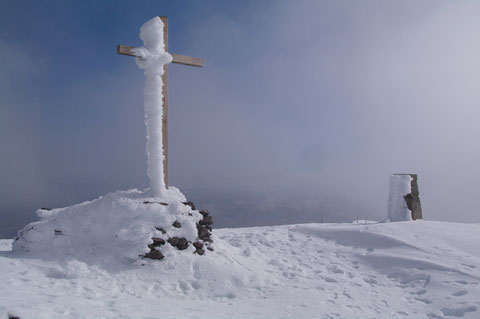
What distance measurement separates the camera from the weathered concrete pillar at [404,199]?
10.5 metres

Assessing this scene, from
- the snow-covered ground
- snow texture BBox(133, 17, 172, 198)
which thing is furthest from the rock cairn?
snow texture BBox(133, 17, 172, 198)

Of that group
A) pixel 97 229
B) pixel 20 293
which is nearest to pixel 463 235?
pixel 97 229

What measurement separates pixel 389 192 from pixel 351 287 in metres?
5.24

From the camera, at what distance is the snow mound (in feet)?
20.6

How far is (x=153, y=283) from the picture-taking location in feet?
18.7

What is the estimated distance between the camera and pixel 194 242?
6863 mm

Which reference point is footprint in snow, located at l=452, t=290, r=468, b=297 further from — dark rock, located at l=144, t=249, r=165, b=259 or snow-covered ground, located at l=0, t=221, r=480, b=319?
dark rock, located at l=144, t=249, r=165, b=259

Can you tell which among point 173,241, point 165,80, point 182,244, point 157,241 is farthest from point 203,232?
point 165,80

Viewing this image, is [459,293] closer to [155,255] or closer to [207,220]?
[207,220]

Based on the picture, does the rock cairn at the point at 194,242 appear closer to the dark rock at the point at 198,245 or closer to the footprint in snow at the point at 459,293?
the dark rock at the point at 198,245

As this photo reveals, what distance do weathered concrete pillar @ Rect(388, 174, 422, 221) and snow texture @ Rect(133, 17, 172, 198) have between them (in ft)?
21.9

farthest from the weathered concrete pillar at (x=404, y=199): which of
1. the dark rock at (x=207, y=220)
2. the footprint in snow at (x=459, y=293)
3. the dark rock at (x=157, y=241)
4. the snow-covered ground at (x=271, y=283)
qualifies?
the dark rock at (x=157, y=241)

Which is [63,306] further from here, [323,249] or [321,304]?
[323,249]

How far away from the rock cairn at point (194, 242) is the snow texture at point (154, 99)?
0.81m
